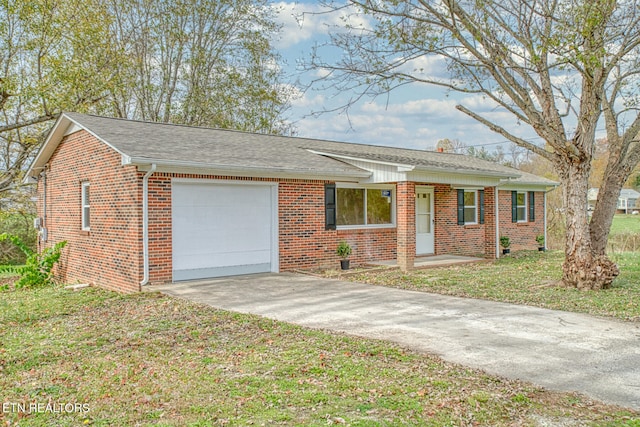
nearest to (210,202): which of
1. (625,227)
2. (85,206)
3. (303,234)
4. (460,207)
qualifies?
(303,234)

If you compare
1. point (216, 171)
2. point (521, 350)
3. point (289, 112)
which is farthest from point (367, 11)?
point (289, 112)

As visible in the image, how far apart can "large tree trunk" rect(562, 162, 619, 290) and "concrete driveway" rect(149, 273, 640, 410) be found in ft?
7.70

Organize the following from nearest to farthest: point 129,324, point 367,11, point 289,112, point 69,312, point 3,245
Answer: point 129,324 < point 69,312 < point 367,11 < point 3,245 < point 289,112

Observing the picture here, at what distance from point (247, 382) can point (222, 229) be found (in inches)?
265

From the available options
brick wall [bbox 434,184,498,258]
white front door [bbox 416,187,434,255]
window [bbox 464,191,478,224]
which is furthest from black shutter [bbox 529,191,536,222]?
white front door [bbox 416,187,434,255]

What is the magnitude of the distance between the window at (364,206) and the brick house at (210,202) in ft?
0.12

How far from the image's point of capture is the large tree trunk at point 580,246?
932 centimetres

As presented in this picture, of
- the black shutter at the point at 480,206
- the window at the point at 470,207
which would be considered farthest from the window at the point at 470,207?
the black shutter at the point at 480,206

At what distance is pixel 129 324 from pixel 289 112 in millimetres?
20217

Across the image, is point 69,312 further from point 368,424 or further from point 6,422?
point 368,424

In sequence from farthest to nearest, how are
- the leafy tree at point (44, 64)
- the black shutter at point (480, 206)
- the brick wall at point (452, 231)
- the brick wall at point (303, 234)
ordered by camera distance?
the black shutter at point (480, 206)
the leafy tree at point (44, 64)
the brick wall at point (452, 231)
the brick wall at point (303, 234)

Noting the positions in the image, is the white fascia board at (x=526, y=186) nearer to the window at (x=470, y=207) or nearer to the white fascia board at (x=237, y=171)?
the window at (x=470, y=207)

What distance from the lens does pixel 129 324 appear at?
704cm

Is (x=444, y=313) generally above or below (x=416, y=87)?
below
